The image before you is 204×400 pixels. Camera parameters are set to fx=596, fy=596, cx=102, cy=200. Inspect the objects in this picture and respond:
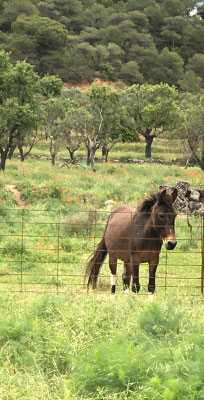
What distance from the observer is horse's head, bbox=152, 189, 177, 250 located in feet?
32.7

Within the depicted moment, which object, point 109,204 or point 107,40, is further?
point 107,40

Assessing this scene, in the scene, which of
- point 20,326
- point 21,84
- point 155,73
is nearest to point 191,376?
point 20,326

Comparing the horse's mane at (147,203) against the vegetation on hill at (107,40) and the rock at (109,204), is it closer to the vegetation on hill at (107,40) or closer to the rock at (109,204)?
the rock at (109,204)

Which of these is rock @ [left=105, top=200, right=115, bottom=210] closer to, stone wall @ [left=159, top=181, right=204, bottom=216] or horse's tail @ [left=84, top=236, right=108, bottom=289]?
stone wall @ [left=159, top=181, right=204, bottom=216]

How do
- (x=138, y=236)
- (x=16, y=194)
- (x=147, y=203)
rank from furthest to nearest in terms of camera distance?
(x=16, y=194), (x=147, y=203), (x=138, y=236)

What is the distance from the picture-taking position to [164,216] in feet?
32.9

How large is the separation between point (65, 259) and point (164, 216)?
5997mm

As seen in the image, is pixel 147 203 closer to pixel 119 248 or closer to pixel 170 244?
pixel 119 248

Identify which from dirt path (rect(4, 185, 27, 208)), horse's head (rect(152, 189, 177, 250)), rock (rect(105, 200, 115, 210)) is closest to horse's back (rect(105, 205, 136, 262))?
horse's head (rect(152, 189, 177, 250))

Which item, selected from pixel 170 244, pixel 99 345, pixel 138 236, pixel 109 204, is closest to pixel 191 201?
pixel 109 204

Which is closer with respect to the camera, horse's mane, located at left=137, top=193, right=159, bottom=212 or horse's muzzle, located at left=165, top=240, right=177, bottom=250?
horse's muzzle, located at left=165, top=240, right=177, bottom=250

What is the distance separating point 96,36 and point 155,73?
44.7 ft

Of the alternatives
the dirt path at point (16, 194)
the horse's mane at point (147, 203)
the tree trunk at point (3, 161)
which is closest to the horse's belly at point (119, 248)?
the horse's mane at point (147, 203)

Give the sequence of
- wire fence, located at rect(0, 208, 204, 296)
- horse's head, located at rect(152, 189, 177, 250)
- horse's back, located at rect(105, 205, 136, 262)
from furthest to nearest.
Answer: wire fence, located at rect(0, 208, 204, 296)
horse's back, located at rect(105, 205, 136, 262)
horse's head, located at rect(152, 189, 177, 250)
